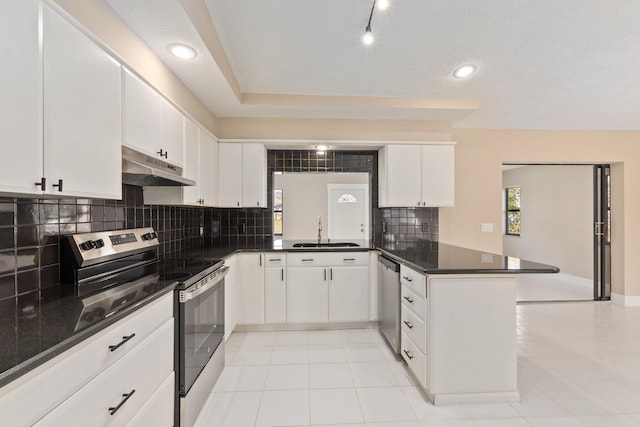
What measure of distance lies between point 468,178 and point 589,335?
2089 millimetres

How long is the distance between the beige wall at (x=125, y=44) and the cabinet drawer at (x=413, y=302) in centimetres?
233

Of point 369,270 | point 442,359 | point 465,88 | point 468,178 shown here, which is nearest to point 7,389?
point 442,359

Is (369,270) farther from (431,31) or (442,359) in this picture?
(431,31)

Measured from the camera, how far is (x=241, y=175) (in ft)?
10.6

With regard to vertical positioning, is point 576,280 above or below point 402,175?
below

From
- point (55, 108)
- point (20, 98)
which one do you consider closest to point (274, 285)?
point (55, 108)

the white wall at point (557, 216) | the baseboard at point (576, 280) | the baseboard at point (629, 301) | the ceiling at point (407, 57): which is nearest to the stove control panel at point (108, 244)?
the ceiling at point (407, 57)

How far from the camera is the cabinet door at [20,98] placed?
3.04ft

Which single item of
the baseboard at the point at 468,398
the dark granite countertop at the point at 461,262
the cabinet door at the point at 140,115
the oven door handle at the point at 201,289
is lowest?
the baseboard at the point at 468,398

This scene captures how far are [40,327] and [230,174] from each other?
2419 millimetres

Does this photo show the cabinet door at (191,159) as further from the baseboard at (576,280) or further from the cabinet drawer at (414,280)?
the baseboard at (576,280)

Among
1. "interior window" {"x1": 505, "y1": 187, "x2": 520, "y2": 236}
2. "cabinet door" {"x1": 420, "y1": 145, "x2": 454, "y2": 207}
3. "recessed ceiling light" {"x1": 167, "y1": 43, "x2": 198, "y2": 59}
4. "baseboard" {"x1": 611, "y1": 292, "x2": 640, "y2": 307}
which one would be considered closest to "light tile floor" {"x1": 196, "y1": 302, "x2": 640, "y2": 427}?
"baseboard" {"x1": 611, "y1": 292, "x2": 640, "y2": 307}

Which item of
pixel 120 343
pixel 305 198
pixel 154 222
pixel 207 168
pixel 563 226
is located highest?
pixel 207 168

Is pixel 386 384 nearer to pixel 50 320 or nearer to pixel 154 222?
pixel 50 320
